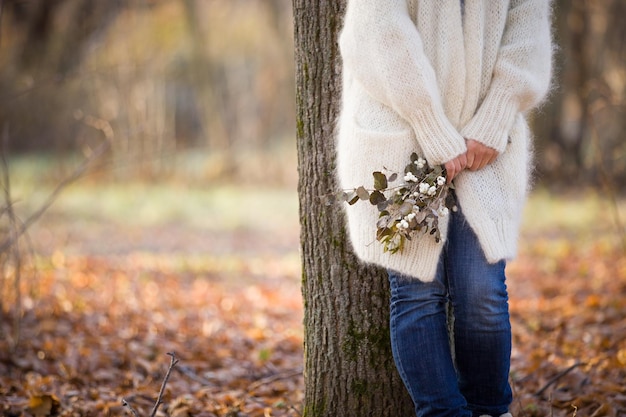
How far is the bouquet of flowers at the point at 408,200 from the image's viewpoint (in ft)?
6.98

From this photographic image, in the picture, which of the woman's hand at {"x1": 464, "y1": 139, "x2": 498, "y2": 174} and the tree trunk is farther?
the tree trunk

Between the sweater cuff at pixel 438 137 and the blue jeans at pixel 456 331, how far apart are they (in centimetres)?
24

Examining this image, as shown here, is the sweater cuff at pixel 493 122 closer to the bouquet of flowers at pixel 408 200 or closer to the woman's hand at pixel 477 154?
the woman's hand at pixel 477 154

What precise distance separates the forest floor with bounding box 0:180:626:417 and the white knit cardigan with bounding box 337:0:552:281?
94cm

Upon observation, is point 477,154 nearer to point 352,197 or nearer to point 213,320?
point 352,197

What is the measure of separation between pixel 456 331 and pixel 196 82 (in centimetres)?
1406

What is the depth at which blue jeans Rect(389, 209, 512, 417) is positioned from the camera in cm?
218

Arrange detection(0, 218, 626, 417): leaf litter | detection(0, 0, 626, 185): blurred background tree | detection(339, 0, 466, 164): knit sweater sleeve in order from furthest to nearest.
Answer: detection(0, 0, 626, 185): blurred background tree < detection(0, 218, 626, 417): leaf litter < detection(339, 0, 466, 164): knit sweater sleeve

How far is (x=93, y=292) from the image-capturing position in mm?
5867

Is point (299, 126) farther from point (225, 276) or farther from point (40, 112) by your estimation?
point (40, 112)

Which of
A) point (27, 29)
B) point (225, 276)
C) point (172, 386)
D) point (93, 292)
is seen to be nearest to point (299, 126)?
point (172, 386)

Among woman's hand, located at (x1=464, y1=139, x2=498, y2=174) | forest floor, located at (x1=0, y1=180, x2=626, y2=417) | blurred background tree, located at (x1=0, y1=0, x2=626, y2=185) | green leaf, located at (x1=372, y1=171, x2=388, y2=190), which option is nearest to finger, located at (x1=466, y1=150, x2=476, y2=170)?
woman's hand, located at (x1=464, y1=139, x2=498, y2=174)

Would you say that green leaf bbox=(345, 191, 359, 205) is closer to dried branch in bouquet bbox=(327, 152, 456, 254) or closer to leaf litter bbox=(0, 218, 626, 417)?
dried branch in bouquet bbox=(327, 152, 456, 254)

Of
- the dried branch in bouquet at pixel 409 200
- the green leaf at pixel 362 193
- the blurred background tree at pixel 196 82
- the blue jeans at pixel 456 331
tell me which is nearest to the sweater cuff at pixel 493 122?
the dried branch in bouquet at pixel 409 200
